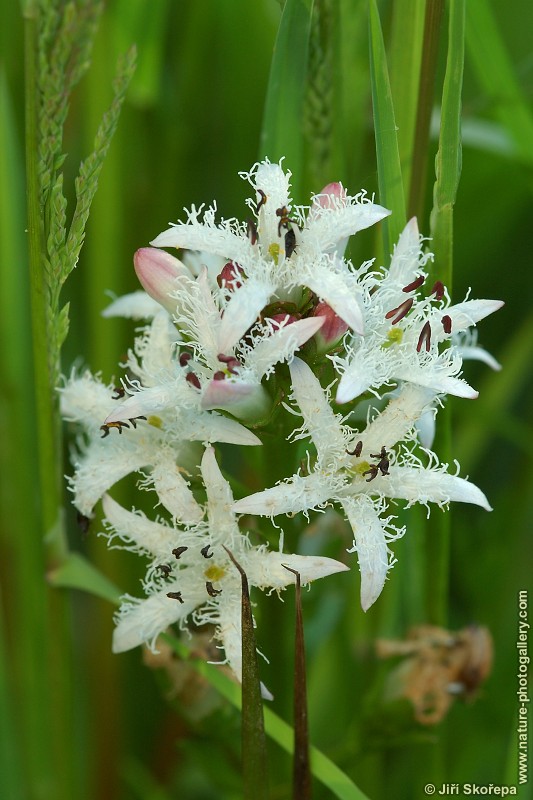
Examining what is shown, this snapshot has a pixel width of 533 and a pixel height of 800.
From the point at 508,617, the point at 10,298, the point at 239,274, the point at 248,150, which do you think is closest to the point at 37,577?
the point at 10,298

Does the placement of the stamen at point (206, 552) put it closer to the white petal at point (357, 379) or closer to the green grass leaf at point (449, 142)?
the white petal at point (357, 379)

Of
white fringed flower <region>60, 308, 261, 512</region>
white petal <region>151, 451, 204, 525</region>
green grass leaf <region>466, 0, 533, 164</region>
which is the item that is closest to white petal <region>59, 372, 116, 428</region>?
white fringed flower <region>60, 308, 261, 512</region>

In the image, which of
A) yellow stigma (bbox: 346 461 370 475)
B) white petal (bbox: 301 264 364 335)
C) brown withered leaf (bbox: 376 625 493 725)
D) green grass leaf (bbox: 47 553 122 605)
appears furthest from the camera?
brown withered leaf (bbox: 376 625 493 725)

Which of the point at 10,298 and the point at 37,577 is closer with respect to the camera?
the point at 37,577

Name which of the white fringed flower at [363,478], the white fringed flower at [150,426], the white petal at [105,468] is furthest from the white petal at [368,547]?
the white petal at [105,468]

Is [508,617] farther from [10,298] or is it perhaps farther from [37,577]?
[10,298]

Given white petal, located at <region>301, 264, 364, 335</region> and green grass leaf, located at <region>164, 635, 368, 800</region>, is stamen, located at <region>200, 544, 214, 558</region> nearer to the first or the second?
green grass leaf, located at <region>164, 635, 368, 800</region>
